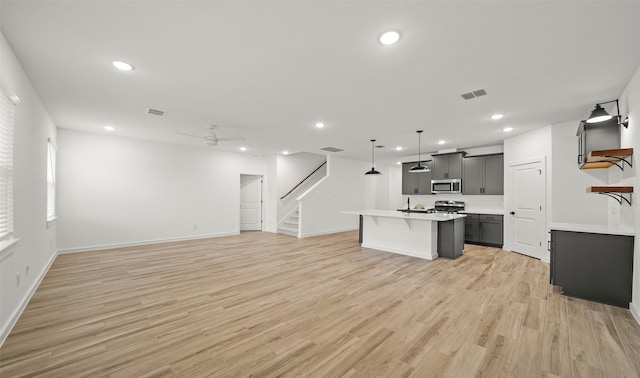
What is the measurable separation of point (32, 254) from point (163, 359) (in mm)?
2970

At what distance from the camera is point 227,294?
11.5 feet

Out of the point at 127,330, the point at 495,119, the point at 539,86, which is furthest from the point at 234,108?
the point at 495,119

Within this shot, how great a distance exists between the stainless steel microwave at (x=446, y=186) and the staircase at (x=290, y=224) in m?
4.43

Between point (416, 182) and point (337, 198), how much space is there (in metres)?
2.75

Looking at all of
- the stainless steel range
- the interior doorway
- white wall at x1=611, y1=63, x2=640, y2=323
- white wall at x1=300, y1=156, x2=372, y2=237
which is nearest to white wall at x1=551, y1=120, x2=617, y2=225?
the interior doorway

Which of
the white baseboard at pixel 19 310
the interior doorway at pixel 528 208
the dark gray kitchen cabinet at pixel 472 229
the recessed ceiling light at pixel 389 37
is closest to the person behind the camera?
the recessed ceiling light at pixel 389 37

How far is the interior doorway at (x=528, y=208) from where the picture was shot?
17.2ft

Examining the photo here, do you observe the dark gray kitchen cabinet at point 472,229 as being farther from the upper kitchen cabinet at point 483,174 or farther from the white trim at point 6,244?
the white trim at point 6,244

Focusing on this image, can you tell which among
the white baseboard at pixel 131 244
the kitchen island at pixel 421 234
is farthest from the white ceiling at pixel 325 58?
the white baseboard at pixel 131 244

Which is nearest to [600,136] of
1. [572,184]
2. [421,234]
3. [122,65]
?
[572,184]

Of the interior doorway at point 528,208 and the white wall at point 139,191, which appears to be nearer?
the interior doorway at point 528,208

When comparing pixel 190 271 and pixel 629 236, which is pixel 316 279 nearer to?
pixel 190 271

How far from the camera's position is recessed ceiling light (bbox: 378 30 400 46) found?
2.23 metres

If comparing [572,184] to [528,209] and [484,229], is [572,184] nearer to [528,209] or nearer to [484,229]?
[528,209]
